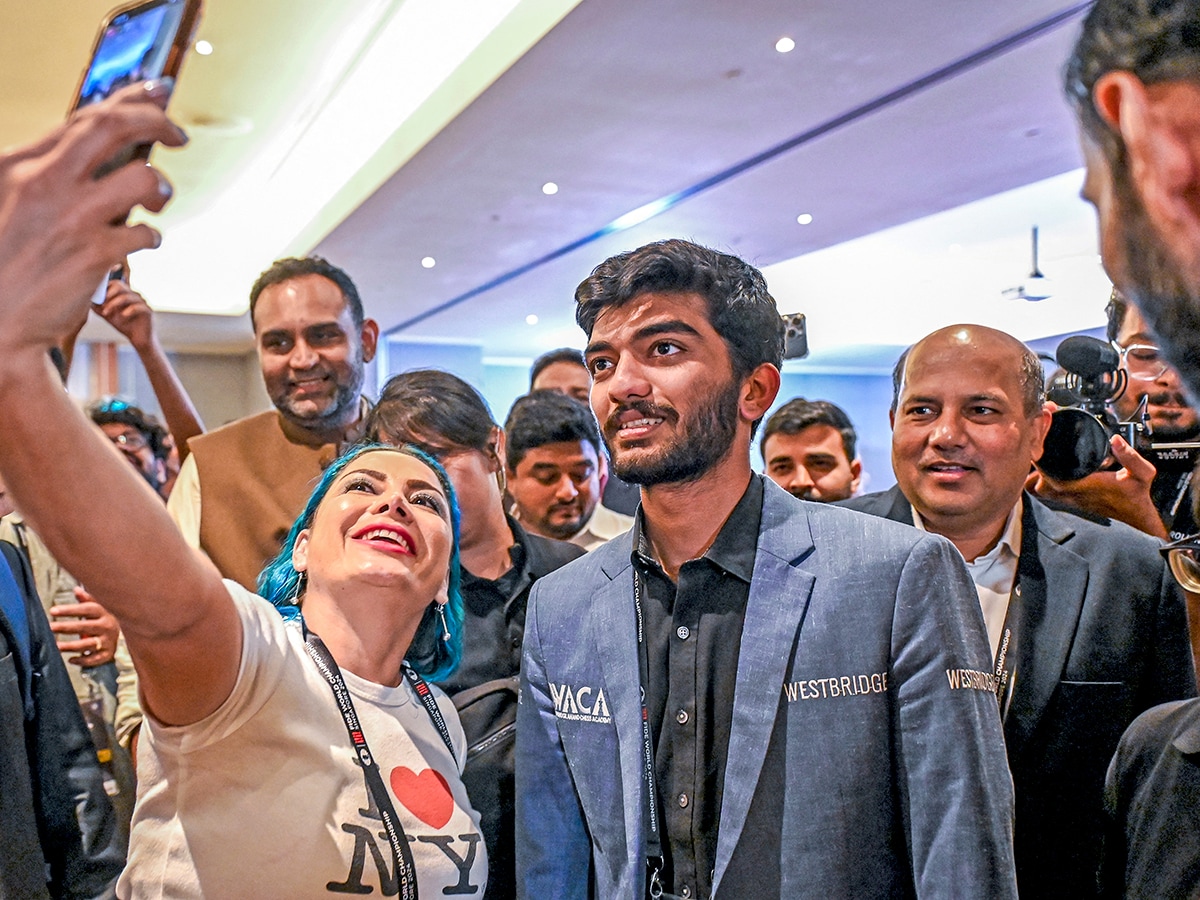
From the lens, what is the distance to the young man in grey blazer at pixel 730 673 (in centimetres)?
145

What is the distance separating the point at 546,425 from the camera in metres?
3.15

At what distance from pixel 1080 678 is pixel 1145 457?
2.09 ft

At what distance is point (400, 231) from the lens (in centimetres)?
750

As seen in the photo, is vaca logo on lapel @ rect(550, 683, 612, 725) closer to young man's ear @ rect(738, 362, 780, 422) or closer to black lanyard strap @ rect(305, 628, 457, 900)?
black lanyard strap @ rect(305, 628, 457, 900)

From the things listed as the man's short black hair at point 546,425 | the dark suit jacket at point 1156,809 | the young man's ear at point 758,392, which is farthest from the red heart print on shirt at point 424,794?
the man's short black hair at point 546,425

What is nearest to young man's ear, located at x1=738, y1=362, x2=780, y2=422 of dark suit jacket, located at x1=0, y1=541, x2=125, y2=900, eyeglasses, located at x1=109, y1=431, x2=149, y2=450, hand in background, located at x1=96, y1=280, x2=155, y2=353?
dark suit jacket, located at x1=0, y1=541, x2=125, y2=900

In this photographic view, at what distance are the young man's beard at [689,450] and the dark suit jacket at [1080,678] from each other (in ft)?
2.52

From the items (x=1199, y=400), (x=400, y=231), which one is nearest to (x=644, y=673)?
(x=1199, y=400)

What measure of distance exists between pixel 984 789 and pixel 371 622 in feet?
3.38

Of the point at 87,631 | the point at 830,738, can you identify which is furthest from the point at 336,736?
the point at 87,631

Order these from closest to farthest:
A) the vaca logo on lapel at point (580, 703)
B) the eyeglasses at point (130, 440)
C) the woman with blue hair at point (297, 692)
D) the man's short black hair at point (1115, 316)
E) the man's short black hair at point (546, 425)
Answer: the woman with blue hair at point (297, 692) → the vaca logo on lapel at point (580, 703) → the man's short black hair at point (1115, 316) → the man's short black hair at point (546, 425) → the eyeglasses at point (130, 440)

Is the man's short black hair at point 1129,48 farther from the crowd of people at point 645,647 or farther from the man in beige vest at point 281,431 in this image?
the man in beige vest at point 281,431

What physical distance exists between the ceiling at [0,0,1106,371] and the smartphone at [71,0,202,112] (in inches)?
140

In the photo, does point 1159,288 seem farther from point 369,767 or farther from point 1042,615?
point 1042,615
